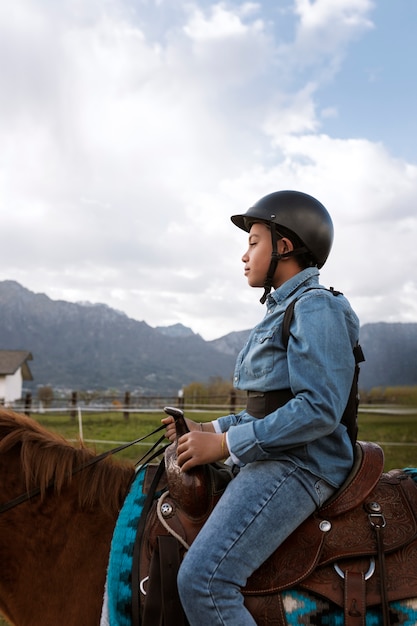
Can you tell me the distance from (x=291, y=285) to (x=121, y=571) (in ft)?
4.32

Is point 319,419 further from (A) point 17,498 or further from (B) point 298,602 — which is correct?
(A) point 17,498

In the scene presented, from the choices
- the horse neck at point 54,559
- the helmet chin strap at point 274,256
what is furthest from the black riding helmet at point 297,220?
the horse neck at point 54,559

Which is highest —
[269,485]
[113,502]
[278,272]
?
[278,272]

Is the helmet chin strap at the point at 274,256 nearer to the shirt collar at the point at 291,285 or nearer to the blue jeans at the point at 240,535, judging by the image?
the shirt collar at the point at 291,285

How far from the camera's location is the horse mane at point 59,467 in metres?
2.10

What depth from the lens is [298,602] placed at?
1748 millimetres

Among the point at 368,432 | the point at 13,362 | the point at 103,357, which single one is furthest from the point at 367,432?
the point at 103,357

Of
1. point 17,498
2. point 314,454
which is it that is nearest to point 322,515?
point 314,454

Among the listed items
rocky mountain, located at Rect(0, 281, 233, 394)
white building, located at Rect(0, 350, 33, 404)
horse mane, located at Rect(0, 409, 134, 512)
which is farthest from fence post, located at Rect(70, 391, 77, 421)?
rocky mountain, located at Rect(0, 281, 233, 394)

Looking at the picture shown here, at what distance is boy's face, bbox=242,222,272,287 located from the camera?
221 cm

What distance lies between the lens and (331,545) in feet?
5.92

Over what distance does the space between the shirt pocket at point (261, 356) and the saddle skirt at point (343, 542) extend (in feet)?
1.72

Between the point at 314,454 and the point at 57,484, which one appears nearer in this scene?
the point at 314,454

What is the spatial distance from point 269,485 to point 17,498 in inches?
42.7
